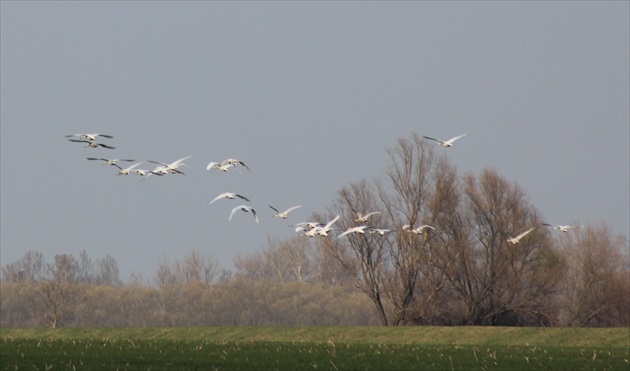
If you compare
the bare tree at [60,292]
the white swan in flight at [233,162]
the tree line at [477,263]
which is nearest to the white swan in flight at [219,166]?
the white swan in flight at [233,162]

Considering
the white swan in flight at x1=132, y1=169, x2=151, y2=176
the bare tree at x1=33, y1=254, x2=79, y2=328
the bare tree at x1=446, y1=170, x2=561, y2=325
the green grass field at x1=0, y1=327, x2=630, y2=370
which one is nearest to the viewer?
the green grass field at x1=0, y1=327, x2=630, y2=370

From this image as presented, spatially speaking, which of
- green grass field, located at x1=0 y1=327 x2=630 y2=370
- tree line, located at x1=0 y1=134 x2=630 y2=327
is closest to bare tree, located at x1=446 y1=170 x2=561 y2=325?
tree line, located at x1=0 y1=134 x2=630 y2=327

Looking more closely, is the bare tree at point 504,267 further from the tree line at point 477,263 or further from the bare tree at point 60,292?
the bare tree at point 60,292

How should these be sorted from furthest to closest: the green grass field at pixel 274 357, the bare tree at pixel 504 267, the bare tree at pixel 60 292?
the bare tree at pixel 60 292 < the bare tree at pixel 504 267 < the green grass field at pixel 274 357

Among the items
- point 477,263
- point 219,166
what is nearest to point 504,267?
point 477,263

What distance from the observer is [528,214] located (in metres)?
65.6

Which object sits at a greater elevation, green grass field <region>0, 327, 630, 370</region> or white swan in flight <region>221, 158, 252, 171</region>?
white swan in flight <region>221, 158, 252, 171</region>

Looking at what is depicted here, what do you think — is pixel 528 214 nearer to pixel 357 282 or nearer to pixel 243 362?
pixel 357 282

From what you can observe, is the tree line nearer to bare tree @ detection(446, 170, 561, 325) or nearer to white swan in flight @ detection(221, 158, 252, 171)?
bare tree @ detection(446, 170, 561, 325)

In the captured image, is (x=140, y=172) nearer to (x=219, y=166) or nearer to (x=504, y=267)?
(x=219, y=166)

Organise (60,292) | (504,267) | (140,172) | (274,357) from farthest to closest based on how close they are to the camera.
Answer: (60,292) < (504,267) < (140,172) < (274,357)

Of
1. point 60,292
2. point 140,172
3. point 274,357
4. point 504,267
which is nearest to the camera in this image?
point 274,357

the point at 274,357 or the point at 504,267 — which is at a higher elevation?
the point at 504,267

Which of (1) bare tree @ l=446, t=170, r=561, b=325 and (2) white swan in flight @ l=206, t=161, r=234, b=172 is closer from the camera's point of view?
(2) white swan in flight @ l=206, t=161, r=234, b=172
